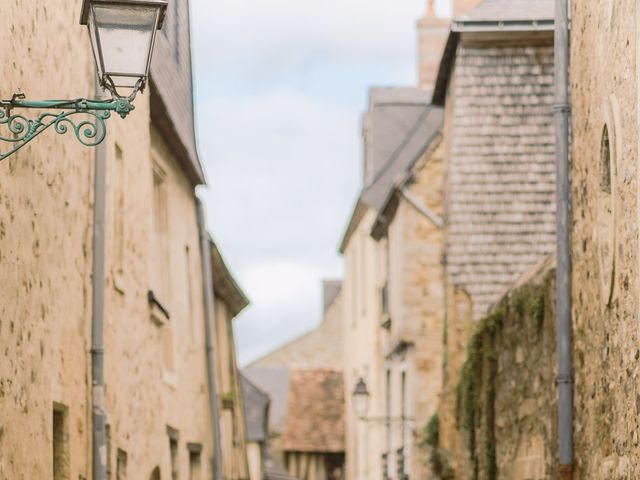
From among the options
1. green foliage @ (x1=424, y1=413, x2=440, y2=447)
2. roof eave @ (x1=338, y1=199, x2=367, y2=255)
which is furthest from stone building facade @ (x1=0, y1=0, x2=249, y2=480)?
roof eave @ (x1=338, y1=199, x2=367, y2=255)

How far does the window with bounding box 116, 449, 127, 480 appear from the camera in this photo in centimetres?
1278

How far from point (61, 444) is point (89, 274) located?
4.57 ft

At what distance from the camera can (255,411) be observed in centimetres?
3469

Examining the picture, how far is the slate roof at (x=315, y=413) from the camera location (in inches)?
1584

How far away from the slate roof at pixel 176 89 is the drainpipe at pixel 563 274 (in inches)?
191

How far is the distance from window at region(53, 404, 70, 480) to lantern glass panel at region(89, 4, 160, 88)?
12.8 ft

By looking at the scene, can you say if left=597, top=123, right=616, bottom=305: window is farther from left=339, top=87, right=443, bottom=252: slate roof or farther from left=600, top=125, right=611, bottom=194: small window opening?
left=339, top=87, right=443, bottom=252: slate roof

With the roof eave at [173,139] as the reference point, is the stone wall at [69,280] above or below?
below

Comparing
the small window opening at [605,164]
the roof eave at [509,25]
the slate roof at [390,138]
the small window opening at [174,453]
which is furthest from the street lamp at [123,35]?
the slate roof at [390,138]

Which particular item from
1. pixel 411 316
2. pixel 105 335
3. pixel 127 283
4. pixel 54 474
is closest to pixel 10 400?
pixel 54 474

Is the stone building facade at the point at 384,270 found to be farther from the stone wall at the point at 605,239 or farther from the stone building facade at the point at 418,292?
the stone wall at the point at 605,239

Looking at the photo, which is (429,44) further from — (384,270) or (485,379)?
(485,379)

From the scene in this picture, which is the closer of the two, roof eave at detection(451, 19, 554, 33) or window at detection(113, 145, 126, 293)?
window at detection(113, 145, 126, 293)

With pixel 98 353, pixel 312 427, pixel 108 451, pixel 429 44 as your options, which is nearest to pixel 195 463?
pixel 108 451
